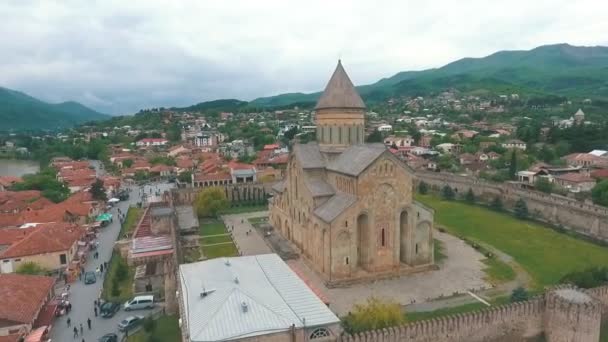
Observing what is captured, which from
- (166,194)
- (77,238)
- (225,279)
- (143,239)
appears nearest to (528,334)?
(225,279)

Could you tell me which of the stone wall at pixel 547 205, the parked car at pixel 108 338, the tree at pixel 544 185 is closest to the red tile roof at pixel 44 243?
the parked car at pixel 108 338

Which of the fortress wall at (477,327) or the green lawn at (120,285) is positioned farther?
the green lawn at (120,285)

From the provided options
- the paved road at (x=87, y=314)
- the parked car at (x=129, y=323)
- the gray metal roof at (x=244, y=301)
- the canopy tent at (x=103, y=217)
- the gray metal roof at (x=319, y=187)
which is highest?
the gray metal roof at (x=319, y=187)

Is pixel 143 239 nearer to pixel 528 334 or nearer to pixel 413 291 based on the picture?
pixel 413 291

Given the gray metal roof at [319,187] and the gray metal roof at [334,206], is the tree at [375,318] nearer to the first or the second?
the gray metal roof at [334,206]

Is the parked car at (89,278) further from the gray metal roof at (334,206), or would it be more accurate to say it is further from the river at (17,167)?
the river at (17,167)

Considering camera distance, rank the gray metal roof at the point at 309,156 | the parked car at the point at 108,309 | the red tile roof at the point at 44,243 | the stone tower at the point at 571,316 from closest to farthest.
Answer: the stone tower at the point at 571,316
the parked car at the point at 108,309
the red tile roof at the point at 44,243
the gray metal roof at the point at 309,156

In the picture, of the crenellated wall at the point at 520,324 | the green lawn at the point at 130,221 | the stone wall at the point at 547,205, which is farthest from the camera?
the green lawn at the point at 130,221

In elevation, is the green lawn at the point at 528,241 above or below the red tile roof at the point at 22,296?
below
